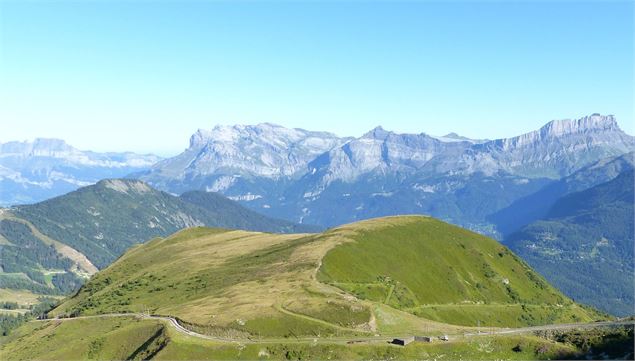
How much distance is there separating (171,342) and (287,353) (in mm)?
33036

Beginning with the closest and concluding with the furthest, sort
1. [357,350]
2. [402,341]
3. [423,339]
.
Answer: [357,350] → [402,341] → [423,339]

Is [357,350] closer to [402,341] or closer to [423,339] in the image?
[402,341]

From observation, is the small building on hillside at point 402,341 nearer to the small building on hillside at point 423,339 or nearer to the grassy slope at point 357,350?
the small building on hillside at point 423,339

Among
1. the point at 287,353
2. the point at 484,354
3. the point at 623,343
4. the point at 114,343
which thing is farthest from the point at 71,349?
the point at 623,343

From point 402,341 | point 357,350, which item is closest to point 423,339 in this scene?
point 402,341

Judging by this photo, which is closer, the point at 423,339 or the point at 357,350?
the point at 357,350

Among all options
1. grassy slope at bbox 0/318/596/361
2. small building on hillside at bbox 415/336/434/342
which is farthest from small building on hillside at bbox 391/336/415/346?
grassy slope at bbox 0/318/596/361

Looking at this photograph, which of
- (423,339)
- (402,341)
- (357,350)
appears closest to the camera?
(357,350)

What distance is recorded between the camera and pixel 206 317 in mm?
189625

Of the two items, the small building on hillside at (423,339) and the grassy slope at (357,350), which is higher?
the small building on hillside at (423,339)

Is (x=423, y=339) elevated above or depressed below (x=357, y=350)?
above

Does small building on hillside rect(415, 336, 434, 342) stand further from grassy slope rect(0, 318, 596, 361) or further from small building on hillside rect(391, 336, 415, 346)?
grassy slope rect(0, 318, 596, 361)

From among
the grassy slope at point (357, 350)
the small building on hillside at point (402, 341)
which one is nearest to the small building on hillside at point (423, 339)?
the small building on hillside at point (402, 341)

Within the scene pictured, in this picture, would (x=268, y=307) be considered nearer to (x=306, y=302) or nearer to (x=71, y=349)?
(x=306, y=302)
